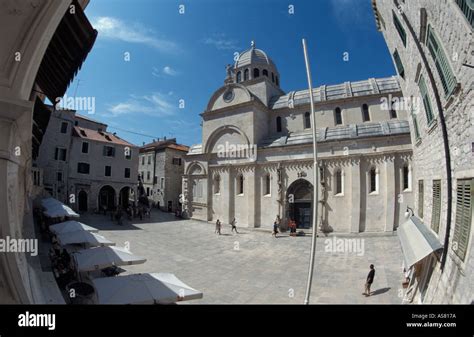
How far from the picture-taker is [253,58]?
35969 mm

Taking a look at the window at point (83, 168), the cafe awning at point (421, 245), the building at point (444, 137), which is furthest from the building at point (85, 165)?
the building at point (444, 137)

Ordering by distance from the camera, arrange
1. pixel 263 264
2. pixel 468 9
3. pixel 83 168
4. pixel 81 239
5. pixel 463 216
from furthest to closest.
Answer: pixel 83 168 < pixel 263 264 < pixel 81 239 < pixel 463 216 < pixel 468 9

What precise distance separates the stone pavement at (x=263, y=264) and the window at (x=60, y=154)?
35.9 ft

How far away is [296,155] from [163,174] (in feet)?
79.5

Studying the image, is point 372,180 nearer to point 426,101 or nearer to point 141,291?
point 426,101

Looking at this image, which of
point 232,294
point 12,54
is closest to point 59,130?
point 232,294

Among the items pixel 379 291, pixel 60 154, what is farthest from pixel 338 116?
pixel 60 154

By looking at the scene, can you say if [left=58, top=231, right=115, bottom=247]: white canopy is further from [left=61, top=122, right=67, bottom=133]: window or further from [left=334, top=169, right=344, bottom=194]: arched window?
[left=61, top=122, right=67, bottom=133]: window

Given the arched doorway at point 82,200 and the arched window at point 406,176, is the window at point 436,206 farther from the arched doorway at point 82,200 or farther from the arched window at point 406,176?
the arched doorway at point 82,200

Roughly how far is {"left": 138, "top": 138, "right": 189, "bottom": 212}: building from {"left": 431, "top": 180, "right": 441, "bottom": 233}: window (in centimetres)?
3686

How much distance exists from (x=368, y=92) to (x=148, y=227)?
27590 mm

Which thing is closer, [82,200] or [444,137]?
[444,137]

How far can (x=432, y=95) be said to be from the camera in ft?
25.1

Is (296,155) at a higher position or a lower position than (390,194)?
higher
